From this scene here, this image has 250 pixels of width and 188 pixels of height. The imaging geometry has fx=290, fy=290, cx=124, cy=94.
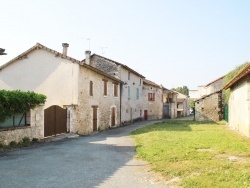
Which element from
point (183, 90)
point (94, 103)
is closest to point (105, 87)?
point (94, 103)

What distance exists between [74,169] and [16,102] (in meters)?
6.77

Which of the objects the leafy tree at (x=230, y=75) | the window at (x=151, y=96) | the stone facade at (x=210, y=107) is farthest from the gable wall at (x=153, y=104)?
the leafy tree at (x=230, y=75)

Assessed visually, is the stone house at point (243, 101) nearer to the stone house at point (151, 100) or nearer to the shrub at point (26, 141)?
the shrub at point (26, 141)

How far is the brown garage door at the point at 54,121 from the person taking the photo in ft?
57.9

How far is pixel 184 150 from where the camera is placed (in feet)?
40.1

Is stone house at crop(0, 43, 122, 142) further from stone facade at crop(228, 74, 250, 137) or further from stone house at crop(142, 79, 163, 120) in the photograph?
stone house at crop(142, 79, 163, 120)

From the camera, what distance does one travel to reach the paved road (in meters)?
7.59

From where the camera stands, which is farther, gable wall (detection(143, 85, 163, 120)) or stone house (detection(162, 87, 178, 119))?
stone house (detection(162, 87, 178, 119))

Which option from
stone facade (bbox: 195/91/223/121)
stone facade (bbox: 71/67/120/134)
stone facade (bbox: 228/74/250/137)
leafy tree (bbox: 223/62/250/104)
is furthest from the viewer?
stone facade (bbox: 195/91/223/121)

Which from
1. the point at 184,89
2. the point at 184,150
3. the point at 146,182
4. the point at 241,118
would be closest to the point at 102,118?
the point at 241,118

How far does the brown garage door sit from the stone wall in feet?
2.84

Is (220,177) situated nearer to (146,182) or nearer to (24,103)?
(146,182)

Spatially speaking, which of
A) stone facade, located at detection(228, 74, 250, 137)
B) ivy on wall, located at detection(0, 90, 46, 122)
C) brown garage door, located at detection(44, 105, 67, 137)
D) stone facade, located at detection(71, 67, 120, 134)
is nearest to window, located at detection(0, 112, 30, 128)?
ivy on wall, located at detection(0, 90, 46, 122)

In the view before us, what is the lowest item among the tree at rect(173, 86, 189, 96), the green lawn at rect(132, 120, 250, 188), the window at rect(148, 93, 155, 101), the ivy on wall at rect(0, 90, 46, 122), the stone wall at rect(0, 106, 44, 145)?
the green lawn at rect(132, 120, 250, 188)
